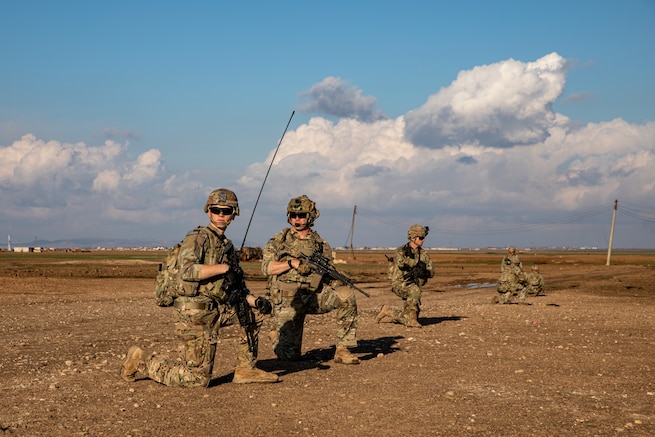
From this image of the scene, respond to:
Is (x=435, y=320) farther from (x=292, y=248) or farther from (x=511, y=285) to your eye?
(x=292, y=248)

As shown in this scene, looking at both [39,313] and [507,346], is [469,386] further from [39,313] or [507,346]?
[39,313]

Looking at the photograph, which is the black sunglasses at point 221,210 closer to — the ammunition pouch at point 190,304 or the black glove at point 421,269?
the ammunition pouch at point 190,304

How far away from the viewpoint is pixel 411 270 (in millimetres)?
16750

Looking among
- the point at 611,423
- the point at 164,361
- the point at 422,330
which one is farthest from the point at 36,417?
the point at 422,330

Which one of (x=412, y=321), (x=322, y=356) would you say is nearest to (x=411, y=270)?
(x=412, y=321)

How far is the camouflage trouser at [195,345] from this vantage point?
8828 millimetres

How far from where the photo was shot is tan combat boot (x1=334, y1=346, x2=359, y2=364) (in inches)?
452

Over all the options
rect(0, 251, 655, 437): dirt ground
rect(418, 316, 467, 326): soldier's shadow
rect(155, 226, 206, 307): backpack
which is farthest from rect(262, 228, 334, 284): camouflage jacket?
rect(418, 316, 467, 326): soldier's shadow

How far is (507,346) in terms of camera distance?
1391 centimetres

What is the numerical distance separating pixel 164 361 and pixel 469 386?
4213 millimetres

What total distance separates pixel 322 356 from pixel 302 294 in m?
1.66

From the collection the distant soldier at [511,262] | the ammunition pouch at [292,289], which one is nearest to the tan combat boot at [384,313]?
the ammunition pouch at [292,289]

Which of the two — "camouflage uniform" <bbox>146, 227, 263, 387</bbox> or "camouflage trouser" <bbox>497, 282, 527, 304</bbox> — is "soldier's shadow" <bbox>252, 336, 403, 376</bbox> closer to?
"camouflage uniform" <bbox>146, 227, 263, 387</bbox>

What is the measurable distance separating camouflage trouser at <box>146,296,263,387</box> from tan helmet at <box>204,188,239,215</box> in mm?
1317
